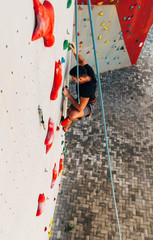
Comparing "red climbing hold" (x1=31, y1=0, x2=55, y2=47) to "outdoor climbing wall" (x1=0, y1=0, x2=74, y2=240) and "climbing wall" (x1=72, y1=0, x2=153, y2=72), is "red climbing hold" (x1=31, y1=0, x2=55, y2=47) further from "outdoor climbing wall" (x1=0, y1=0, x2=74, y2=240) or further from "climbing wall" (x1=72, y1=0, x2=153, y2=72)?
"climbing wall" (x1=72, y1=0, x2=153, y2=72)

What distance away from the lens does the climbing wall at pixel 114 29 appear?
2971 millimetres

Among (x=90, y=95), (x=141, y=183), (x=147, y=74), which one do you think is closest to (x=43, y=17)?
(x=90, y=95)

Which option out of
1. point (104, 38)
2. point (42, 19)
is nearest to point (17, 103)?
point (42, 19)

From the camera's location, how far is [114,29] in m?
3.35

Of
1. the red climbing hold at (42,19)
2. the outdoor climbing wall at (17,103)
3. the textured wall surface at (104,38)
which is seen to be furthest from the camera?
the textured wall surface at (104,38)

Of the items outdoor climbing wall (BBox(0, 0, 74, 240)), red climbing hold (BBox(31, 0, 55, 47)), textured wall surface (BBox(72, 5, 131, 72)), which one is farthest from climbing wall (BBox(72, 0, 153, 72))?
outdoor climbing wall (BBox(0, 0, 74, 240))

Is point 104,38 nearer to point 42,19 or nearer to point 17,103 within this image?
point 42,19

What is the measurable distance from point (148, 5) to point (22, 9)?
136 inches

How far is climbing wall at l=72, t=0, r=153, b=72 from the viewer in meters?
2.97

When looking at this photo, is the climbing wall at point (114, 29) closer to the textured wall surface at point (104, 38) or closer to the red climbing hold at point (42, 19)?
the textured wall surface at point (104, 38)

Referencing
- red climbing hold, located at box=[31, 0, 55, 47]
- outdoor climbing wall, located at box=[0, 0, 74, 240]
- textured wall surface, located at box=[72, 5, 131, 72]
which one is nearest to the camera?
outdoor climbing wall, located at box=[0, 0, 74, 240]

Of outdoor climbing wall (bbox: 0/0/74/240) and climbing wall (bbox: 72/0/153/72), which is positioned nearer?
outdoor climbing wall (bbox: 0/0/74/240)

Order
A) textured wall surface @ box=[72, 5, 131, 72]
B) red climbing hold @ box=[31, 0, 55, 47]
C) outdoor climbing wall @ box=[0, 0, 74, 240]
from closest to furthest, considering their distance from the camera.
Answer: outdoor climbing wall @ box=[0, 0, 74, 240]
red climbing hold @ box=[31, 0, 55, 47]
textured wall surface @ box=[72, 5, 131, 72]

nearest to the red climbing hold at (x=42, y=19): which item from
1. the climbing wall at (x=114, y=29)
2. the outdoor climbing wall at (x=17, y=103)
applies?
the outdoor climbing wall at (x=17, y=103)
